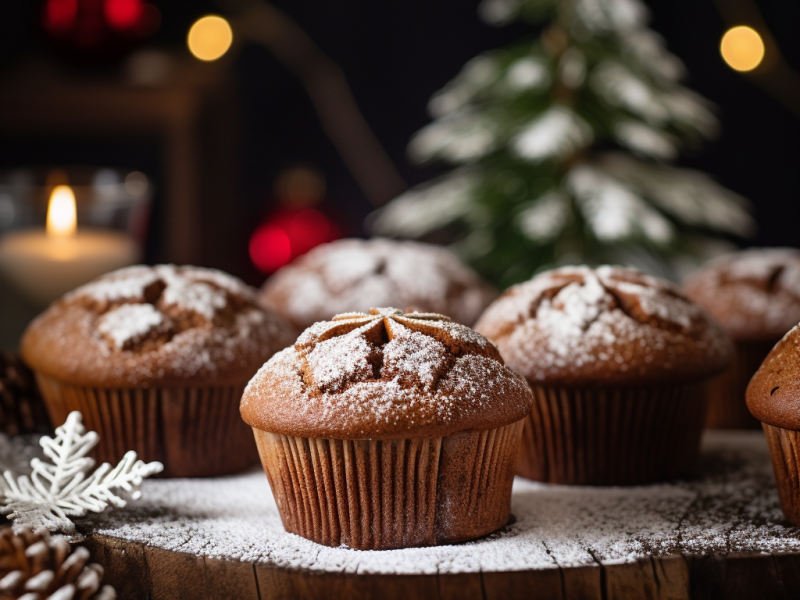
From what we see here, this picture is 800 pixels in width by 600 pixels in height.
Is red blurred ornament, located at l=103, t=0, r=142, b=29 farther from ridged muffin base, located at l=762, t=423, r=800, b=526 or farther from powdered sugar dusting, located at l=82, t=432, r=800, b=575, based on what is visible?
ridged muffin base, located at l=762, t=423, r=800, b=526

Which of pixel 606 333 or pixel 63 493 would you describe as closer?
pixel 63 493

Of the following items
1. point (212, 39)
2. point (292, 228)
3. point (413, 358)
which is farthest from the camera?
point (212, 39)

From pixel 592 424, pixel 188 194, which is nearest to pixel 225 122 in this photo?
pixel 188 194

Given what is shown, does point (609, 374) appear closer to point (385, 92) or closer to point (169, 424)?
point (169, 424)

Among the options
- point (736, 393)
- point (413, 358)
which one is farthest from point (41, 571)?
point (736, 393)

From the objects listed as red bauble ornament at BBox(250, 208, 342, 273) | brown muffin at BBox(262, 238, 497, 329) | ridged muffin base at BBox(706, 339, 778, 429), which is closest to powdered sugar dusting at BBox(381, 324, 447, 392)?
brown muffin at BBox(262, 238, 497, 329)

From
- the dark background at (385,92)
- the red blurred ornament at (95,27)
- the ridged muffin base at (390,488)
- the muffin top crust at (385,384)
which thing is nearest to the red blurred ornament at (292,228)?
the dark background at (385,92)

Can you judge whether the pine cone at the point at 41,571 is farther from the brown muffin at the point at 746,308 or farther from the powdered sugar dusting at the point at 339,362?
the brown muffin at the point at 746,308
